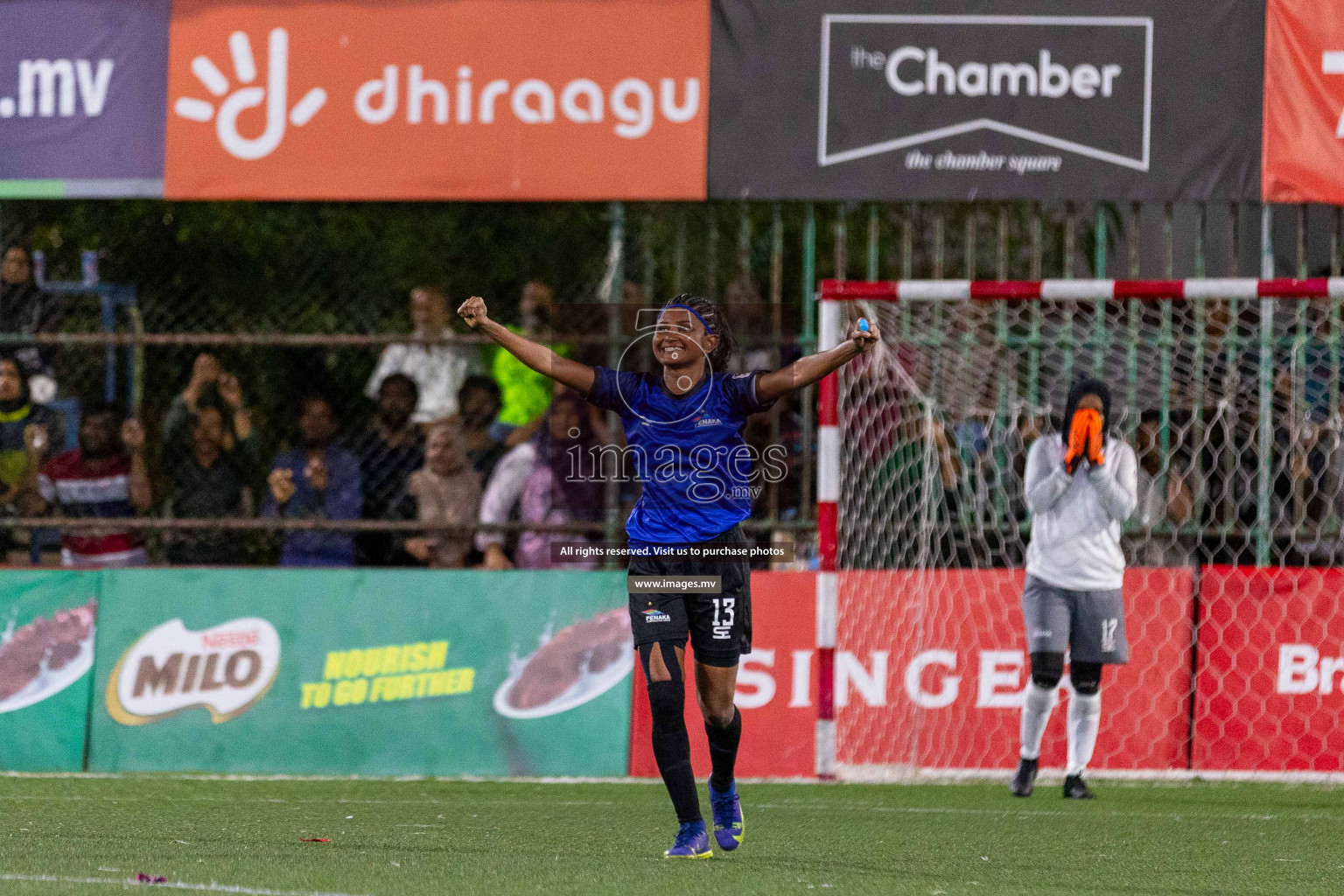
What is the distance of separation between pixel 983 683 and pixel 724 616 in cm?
384

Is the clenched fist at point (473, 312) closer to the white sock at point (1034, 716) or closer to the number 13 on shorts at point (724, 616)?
the number 13 on shorts at point (724, 616)

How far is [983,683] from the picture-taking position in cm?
930

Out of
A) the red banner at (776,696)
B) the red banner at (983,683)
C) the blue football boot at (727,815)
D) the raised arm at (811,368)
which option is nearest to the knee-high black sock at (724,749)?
the blue football boot at (727,815)

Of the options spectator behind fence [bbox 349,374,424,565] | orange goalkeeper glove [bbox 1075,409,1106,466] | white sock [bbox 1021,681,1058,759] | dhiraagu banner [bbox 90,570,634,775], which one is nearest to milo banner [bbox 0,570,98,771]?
dhiraagu banner [bbox 90,570,634,775]

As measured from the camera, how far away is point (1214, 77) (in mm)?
9492

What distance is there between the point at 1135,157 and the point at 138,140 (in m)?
5.57

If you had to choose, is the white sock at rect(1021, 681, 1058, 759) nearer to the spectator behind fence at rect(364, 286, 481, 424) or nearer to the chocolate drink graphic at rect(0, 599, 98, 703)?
the spectator behind fence at rect(364, 286, 481, 424)

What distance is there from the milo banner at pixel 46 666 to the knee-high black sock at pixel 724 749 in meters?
4.67

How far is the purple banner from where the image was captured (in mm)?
9930

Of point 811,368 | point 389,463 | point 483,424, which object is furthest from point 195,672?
point 811,368

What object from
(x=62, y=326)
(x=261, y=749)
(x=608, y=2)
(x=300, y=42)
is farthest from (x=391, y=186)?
(x=261, y=749)

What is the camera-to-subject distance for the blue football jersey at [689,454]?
19.0 ft

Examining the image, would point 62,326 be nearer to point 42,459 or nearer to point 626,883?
point 42,459

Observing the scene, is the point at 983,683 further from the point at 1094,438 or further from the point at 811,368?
the point at 811,368
